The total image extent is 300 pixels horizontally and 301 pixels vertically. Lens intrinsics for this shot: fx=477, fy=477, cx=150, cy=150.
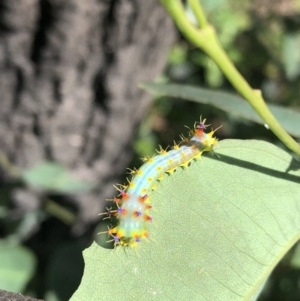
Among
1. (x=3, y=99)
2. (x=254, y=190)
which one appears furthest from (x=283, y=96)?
(x=254, y=190)

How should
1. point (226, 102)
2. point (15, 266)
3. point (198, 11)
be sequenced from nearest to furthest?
point (198, 11) → point (226, 102) → point (15, 266)

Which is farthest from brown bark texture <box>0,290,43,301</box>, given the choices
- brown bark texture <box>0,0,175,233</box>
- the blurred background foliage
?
brown bark texture <box>0,0,175,233</box>

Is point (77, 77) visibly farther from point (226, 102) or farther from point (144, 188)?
point (144, 188)

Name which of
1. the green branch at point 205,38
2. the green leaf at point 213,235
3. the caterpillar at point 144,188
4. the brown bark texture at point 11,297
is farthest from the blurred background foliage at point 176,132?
the green branch at point 205,38

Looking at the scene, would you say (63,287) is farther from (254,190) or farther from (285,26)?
(285,26)

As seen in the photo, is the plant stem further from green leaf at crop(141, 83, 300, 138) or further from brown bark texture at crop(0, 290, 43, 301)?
green leaf at crop(141, 83, 300, 138)

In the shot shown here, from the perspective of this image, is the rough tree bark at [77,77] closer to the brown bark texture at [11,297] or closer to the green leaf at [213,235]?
the green leaf at [213,235]

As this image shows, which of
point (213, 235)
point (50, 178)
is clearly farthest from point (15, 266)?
point (213, 235)
